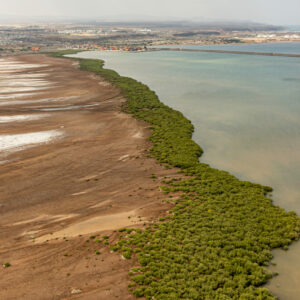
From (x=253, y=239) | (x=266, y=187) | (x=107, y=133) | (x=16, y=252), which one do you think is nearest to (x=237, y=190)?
(x=266, y=187)

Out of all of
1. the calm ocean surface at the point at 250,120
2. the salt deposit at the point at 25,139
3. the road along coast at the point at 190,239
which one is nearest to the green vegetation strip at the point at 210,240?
the road along coast at the point at 190,239

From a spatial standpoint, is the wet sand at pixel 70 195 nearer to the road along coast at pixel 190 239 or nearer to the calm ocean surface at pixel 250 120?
the road along coast at pixel 190 239

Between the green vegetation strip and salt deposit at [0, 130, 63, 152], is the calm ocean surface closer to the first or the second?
the green vegetation strip

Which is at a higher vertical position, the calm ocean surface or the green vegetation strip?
the calm ocean surface

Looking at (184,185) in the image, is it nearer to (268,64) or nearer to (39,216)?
(39,216)

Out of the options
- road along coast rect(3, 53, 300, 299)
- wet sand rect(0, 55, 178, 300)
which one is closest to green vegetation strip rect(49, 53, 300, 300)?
road along coast rect(3, 53, 300, 299)
